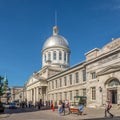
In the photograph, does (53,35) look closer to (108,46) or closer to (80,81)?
(80,81)

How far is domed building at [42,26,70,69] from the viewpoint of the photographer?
8412 centimetres

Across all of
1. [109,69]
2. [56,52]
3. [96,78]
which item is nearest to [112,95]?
[109,69]

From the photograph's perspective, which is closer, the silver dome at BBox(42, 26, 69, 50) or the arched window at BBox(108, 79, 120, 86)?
the arched window at BBox(108, 79, 120, 86)

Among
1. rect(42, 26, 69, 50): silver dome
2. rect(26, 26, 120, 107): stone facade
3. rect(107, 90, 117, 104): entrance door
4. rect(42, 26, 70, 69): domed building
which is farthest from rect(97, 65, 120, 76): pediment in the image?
rect(42, 26, 69, 50): silver dome

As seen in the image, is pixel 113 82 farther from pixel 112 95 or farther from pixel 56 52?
pixel 56 52

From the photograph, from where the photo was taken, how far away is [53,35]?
94562 millimetres

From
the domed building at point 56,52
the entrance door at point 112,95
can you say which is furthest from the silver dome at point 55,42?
the entrance door at point 112,95

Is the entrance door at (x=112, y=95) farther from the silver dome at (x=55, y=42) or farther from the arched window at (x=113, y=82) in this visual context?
the silver dome at (x=55, y=42)

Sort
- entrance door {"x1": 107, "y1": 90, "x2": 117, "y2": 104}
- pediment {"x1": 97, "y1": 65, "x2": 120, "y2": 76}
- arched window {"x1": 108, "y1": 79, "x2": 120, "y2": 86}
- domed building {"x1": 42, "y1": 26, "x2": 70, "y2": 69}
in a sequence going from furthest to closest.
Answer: domed building {"x1": 42, "y1": 26, "x2": 70, "y2": 69} < entrance door {"x1": 107, "y1": 90, "x2": 117, "y2": 104} < arched window {"x1": 108, "y1": 79, "x2": 120, "y2": 86} < pediment {"x1": 97, "y1": 65, "x2": 120, "y2": 76}

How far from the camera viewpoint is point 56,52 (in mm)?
85938

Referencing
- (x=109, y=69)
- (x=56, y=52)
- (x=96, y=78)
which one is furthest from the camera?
(x=56, y=52)

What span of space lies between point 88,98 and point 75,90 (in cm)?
928

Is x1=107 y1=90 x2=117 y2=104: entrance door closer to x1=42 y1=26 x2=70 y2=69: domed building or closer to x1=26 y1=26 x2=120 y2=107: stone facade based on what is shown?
x1=26 y1=26 x2=120 y2=107: stone facade

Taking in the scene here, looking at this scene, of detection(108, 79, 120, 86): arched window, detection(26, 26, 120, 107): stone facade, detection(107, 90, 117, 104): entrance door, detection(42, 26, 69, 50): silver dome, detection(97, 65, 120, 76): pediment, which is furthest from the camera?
detection(42, 26, 69, 50): silver dome
